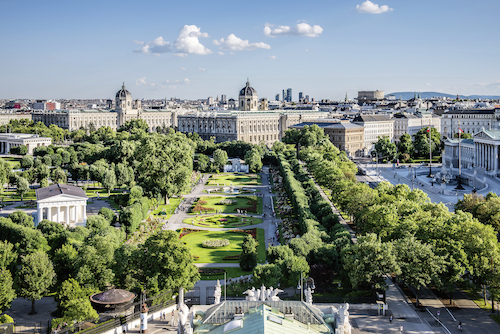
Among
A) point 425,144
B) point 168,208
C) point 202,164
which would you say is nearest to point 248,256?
point 168,208

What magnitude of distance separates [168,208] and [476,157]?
6565 cm

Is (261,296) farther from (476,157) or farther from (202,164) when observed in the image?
(202,164)

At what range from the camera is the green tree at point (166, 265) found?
4122 centimetres

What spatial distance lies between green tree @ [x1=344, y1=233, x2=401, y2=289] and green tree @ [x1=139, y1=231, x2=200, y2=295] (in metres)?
12.3

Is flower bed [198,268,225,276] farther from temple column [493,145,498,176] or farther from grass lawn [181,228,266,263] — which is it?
temple column [493,145,498,176]

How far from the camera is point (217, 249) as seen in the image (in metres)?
61.1

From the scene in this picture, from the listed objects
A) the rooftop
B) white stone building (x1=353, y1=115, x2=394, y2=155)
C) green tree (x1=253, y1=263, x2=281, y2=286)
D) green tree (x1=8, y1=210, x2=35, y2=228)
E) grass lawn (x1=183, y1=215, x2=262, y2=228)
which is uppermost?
white stone building (x1=353, y1=115, x2=394, y2=155)

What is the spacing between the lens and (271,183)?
11306cm

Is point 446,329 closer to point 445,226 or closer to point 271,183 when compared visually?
point 445,226

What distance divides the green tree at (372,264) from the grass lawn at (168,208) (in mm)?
40462

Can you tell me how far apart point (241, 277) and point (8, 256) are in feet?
63.4

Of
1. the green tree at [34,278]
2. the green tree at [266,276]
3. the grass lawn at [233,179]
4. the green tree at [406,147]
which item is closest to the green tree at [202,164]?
the grass lawn at [233,179]

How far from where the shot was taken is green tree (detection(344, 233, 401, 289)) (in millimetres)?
41688

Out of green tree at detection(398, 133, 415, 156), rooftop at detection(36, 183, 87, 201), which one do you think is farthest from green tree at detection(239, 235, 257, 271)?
green tree at detection(398, 133, 415, 156)
